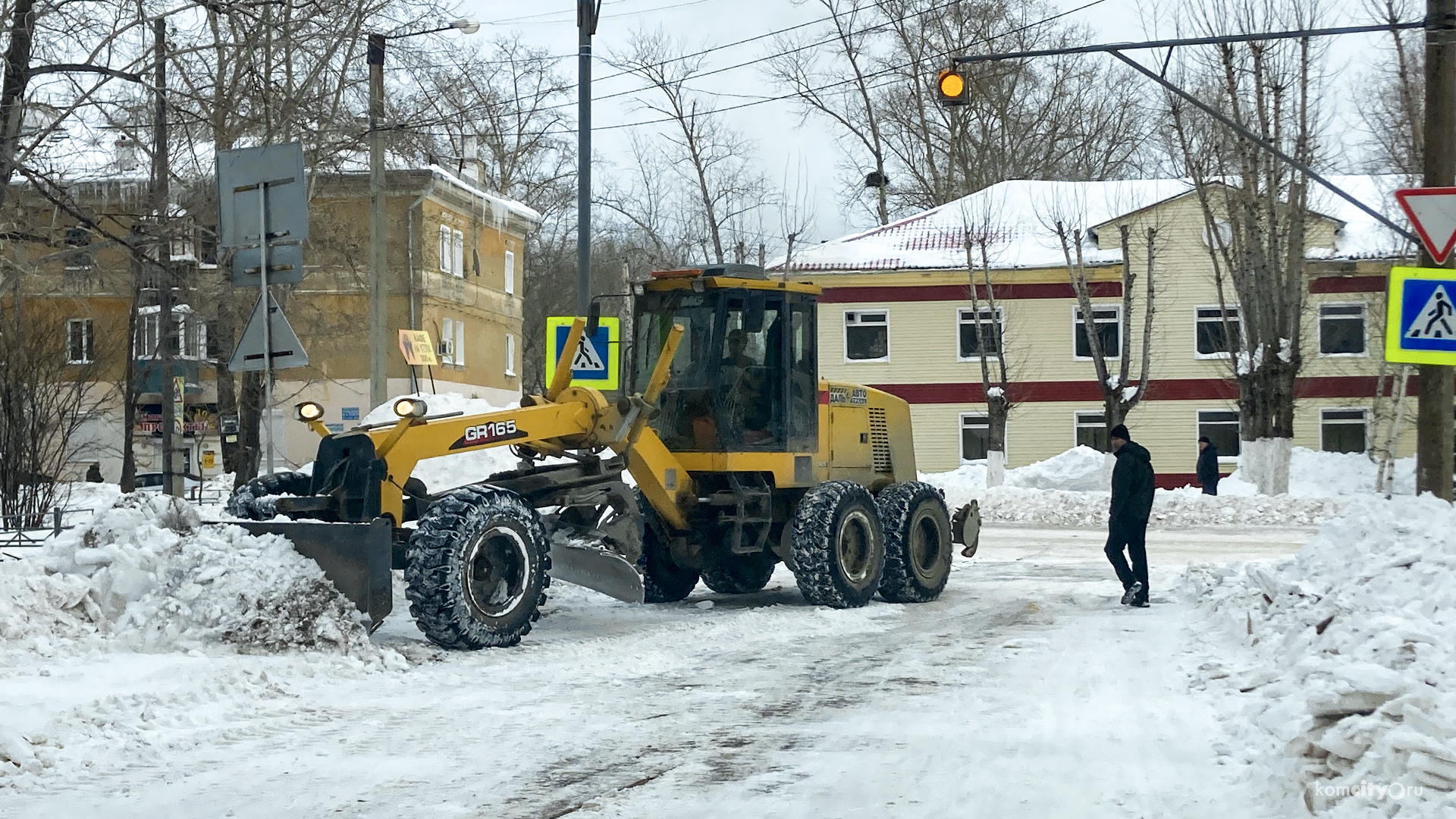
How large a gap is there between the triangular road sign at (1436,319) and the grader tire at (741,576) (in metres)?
6.19

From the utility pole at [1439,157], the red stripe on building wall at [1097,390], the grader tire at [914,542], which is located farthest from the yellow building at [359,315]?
the utility pole at [1439,157]

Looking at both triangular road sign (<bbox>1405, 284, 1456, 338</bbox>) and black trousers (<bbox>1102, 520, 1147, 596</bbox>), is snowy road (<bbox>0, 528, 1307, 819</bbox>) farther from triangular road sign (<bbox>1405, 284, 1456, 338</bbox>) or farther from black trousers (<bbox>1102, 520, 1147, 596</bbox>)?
Result: triangular road sign (<bbox>1405, 284, 1456, 338</bbox>)

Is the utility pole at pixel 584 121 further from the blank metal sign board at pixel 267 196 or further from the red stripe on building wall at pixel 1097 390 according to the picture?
the red stripe on building wall at pixel 1097 390

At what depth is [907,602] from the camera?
14.6 metres

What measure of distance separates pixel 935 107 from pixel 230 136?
3783 centimetres

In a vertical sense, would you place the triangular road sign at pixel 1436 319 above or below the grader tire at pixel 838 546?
above

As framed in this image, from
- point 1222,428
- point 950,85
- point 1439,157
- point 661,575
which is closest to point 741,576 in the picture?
point 661,575

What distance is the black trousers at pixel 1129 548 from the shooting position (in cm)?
1422

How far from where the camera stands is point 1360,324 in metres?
41.0

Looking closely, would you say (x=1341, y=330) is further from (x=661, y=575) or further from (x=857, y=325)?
(x=661, y=575)

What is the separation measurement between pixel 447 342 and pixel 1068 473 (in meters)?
21.1

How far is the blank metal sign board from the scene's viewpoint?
41.0 feet

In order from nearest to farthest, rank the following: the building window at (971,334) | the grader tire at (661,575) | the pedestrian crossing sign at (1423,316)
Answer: the pedestrian crossing sign at (1423,316) → the grader tire at (661,575) → the building window at (971,334)

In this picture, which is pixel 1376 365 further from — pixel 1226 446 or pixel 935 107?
pixel 935 107
